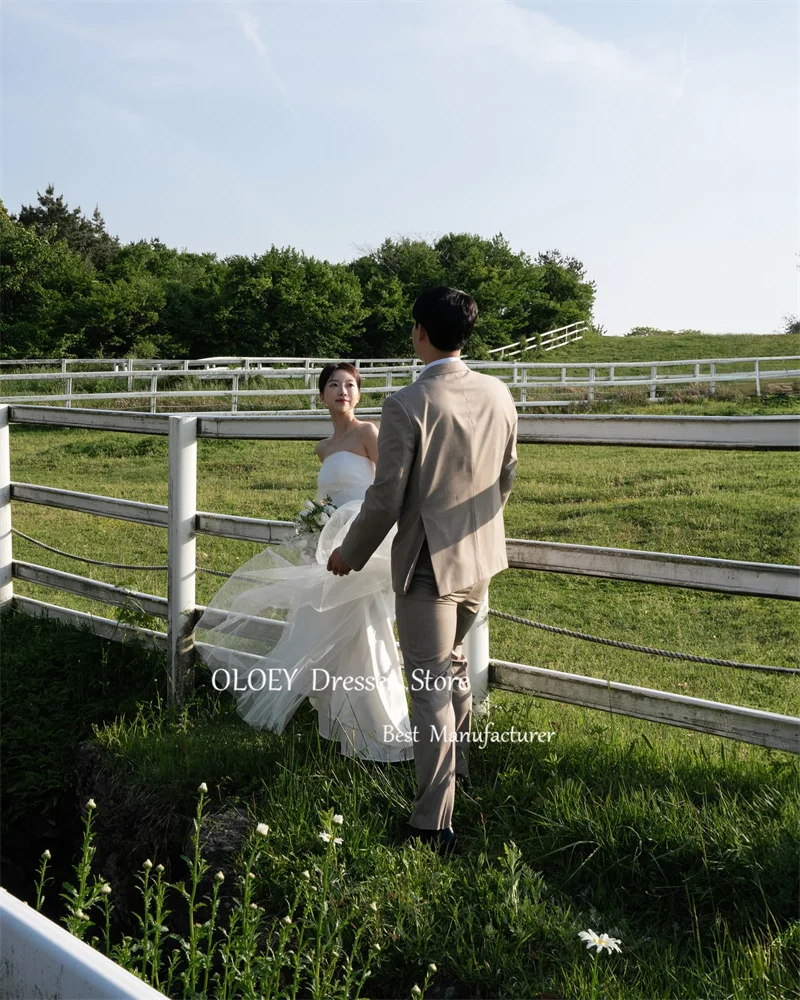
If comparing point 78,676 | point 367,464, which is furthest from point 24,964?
point 78,676

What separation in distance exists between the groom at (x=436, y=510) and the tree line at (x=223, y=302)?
35.1 meters

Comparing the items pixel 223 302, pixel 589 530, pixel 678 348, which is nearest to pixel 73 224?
pixel 223 302

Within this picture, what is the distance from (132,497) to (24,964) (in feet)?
34.9

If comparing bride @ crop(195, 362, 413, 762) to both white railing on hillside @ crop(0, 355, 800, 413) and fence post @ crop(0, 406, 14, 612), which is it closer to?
fence post @ crop(0, 406, 14, 612)

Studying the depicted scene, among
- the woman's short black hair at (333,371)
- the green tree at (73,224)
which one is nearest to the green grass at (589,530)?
the woman's short black hair at (333,371)

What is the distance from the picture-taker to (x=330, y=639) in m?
4.19

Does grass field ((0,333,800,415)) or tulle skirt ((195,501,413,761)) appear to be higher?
grass field ((0,333,800,415))

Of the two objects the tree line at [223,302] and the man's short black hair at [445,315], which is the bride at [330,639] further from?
the tree line at [223,302]

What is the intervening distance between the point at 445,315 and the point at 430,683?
1.30 meters

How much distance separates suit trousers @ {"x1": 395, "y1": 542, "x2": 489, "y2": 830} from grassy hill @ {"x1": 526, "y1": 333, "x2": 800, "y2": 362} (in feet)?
126

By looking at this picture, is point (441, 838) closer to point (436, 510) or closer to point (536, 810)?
point (536, 810)

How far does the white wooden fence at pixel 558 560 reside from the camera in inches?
140

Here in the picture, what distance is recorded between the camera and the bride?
4148 mm

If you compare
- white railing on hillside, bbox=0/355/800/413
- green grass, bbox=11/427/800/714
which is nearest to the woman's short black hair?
green grass, bbox=11/427/800/714
